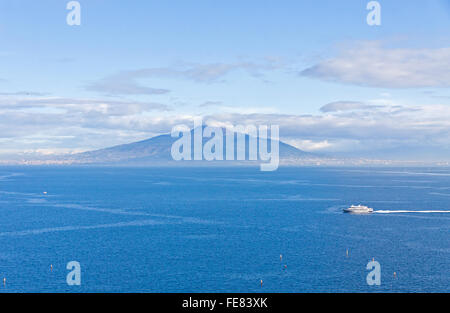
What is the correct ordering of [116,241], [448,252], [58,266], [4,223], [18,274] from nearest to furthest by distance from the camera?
[18,274]
[58,266]
[448,252]
[116,241]
[4,223]

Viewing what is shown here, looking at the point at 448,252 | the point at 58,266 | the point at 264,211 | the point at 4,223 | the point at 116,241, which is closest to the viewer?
the point at 58,266

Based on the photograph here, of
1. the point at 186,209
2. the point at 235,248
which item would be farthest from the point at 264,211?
the point at 235,248

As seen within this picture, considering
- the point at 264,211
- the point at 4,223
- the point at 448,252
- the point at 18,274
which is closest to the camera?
the point at 18,274
